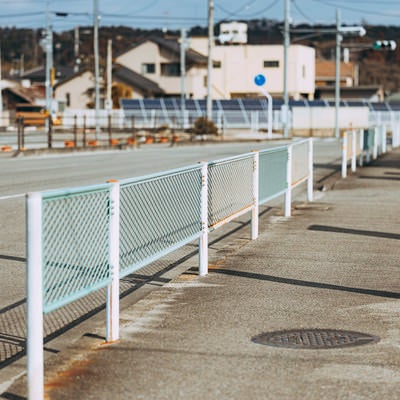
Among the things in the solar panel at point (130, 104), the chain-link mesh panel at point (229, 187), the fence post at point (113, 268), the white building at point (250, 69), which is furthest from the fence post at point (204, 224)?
the white building at point (250, 69)

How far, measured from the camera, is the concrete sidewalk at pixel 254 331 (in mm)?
5461

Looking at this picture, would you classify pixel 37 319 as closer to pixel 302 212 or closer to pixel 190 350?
pixel 190 350

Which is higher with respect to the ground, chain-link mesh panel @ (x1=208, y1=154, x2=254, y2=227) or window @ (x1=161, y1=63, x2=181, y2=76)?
window @ (x1=161, y1=63, x2=181, y2=76)

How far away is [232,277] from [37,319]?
439cm

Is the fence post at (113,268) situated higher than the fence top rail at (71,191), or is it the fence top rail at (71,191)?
the fence top rail at (71,191)

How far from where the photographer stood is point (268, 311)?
25.2 feet

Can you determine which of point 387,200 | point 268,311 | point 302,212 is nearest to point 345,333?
point 268,311

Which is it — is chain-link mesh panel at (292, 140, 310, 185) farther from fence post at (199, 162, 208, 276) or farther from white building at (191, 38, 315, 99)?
white building at (191, 38, 315, 99)

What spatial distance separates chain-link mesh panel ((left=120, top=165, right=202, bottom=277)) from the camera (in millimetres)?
7145

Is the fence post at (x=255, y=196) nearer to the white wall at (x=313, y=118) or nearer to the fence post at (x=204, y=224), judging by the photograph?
the fence post at (x=204, y=224)

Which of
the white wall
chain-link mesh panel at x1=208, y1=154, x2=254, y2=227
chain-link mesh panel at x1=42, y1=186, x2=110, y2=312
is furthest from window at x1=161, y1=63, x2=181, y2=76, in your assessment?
chain-link mesh panel at x1=42, y1=186, x2=110, y2=312

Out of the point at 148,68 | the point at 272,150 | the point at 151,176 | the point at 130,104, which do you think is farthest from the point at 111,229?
the point at 148,68

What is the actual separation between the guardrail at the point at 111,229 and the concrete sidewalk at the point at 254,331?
393mm

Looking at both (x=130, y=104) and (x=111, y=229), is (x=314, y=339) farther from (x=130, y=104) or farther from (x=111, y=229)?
(x=130, y=104)
